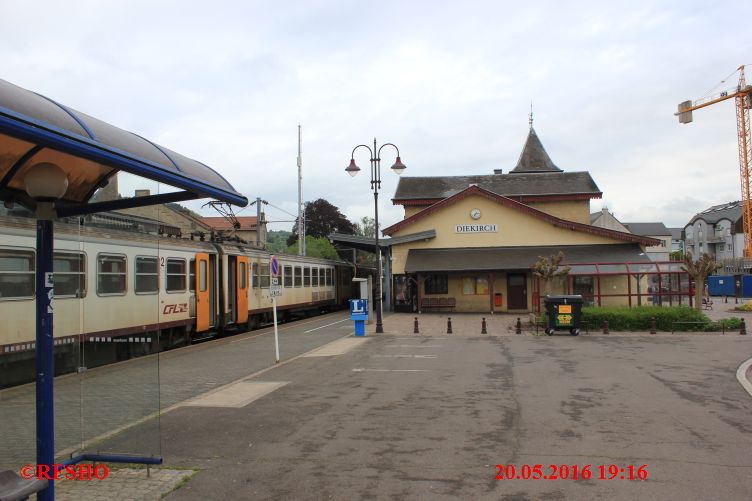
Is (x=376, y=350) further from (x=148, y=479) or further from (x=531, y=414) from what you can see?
(x=148, y=479)

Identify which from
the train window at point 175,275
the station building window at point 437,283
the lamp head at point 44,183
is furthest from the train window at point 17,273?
the station building window at point 437,283

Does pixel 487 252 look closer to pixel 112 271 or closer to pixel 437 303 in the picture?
pixel 437 303

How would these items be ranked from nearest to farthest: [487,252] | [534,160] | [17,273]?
1. [17,273]
2. [487,252]
3. [534,160]

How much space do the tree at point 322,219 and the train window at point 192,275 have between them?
56428 mm

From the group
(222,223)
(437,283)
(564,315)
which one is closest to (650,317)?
(564,315)

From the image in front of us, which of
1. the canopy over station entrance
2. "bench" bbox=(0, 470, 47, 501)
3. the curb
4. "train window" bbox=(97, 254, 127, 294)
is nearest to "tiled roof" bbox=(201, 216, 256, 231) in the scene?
"train window" bbox=(97, 254, 127, 294)

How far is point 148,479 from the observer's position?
5.74m

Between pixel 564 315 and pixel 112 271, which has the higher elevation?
pixel 112 271

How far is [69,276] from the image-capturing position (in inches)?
252

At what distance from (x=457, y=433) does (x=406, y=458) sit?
4.02 feet

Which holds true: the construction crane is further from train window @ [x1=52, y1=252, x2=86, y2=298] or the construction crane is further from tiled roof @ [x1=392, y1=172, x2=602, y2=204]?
train window @ [x1=52, y1=252, x2=86, y2=298]

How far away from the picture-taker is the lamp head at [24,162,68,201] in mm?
4445

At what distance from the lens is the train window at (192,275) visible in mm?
17375

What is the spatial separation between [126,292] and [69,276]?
3.01 meters
